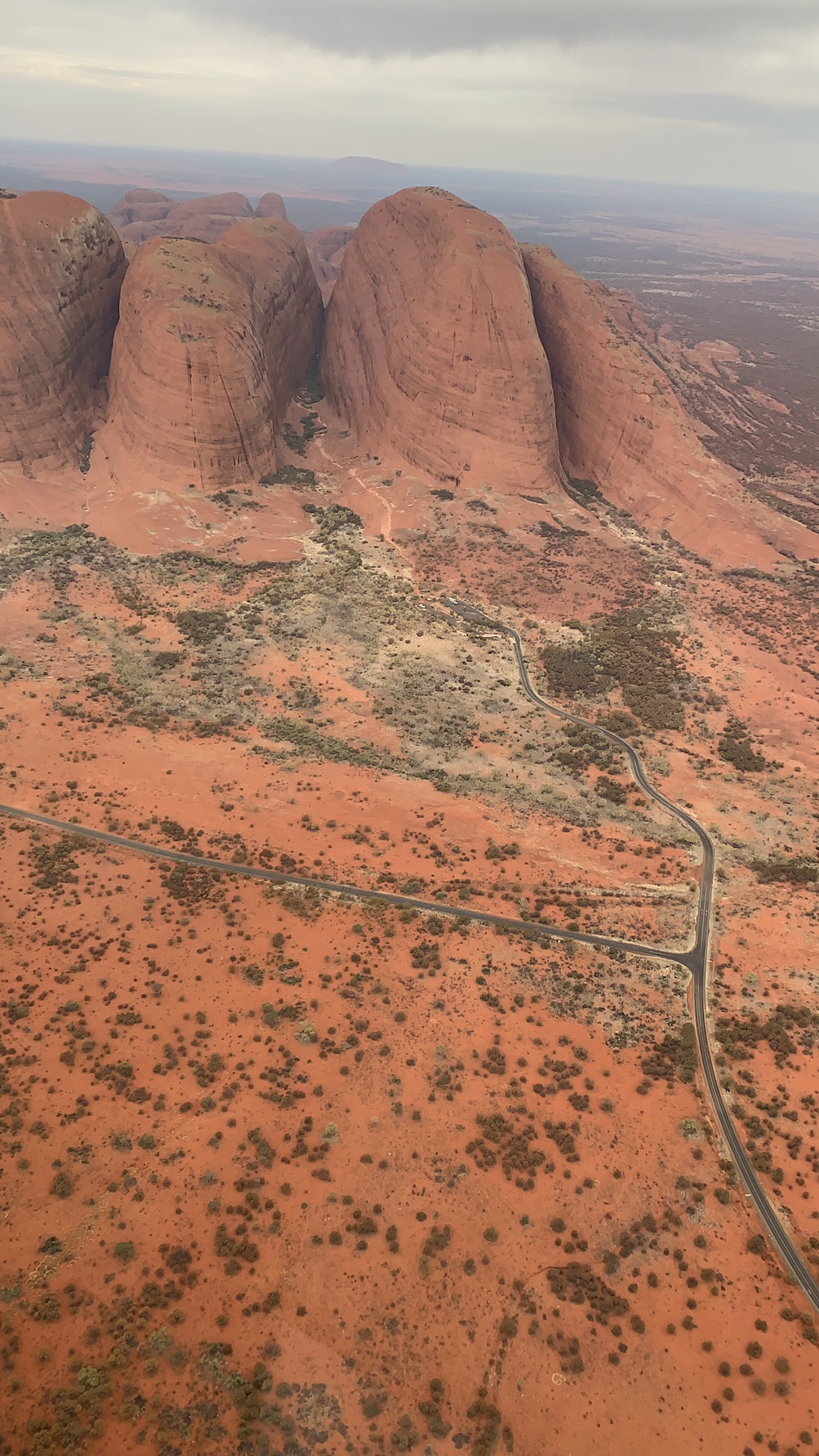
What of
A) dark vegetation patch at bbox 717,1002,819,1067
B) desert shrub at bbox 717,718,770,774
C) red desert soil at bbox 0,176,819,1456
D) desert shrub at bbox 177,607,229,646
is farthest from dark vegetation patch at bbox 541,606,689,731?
desert shrub at bbox 177,607,229,646

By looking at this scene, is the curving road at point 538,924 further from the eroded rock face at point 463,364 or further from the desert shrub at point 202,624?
the eroded rock face at point 463,364

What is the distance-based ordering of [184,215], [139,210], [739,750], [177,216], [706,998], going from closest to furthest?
[706,998] → [739,750] → [177,216] → [184,215] → [139,210]

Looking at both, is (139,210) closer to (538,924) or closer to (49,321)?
(49,321)

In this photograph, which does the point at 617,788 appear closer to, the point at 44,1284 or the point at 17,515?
the point at 44,1284

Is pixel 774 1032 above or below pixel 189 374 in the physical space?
below

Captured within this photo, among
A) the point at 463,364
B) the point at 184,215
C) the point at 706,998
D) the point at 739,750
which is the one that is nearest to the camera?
the point at 706,998

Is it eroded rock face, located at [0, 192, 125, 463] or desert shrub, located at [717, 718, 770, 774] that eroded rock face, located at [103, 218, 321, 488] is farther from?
desert shrub, located at [717, 718, 770, 774]

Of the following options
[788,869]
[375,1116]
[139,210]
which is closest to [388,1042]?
[375,1116]
